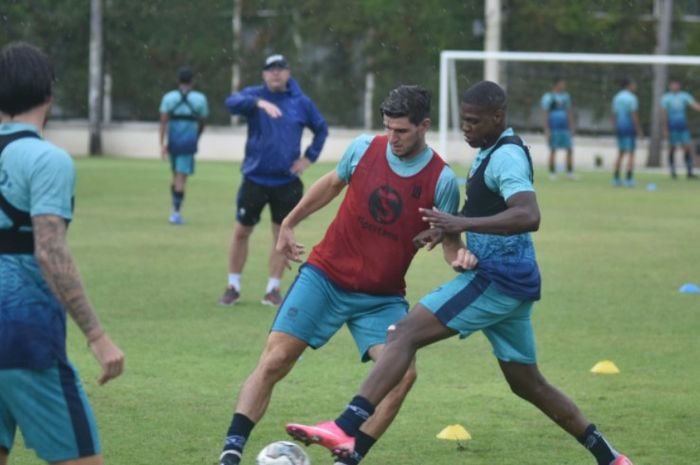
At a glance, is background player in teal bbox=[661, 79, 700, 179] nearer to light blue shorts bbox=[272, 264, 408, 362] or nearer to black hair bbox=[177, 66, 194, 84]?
black hair bbox=[177, 66, 194, 84]

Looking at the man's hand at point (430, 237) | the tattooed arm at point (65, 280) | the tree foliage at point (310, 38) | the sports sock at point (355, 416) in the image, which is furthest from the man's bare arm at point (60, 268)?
the tree foliage at point (310, 38)

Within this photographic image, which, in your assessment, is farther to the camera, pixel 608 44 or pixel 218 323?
pixel 608 44

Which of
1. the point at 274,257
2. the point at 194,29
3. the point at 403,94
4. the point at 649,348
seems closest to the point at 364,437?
the point at 403,94

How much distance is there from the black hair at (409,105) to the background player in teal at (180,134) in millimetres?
14685

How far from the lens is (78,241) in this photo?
737 inches

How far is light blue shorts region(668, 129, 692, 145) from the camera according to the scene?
1289 inches

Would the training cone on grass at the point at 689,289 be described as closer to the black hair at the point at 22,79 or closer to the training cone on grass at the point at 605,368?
the training cone on grass at the point at 605,368

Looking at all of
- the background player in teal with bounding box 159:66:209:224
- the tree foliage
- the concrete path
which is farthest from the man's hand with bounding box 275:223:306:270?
the tree foliage

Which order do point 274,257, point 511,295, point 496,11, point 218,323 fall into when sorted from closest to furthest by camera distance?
point 511,295
point 218,323
point 274,257
point 496,11

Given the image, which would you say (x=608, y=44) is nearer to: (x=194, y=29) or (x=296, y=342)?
(x=194, y=29)

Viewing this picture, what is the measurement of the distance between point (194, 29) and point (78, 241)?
2864 cm

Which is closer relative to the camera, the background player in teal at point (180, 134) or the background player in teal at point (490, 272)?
the background player in teal at point (490, 272)

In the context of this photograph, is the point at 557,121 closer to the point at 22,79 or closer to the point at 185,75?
the point at 185,75

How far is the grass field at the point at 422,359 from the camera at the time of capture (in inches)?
311
